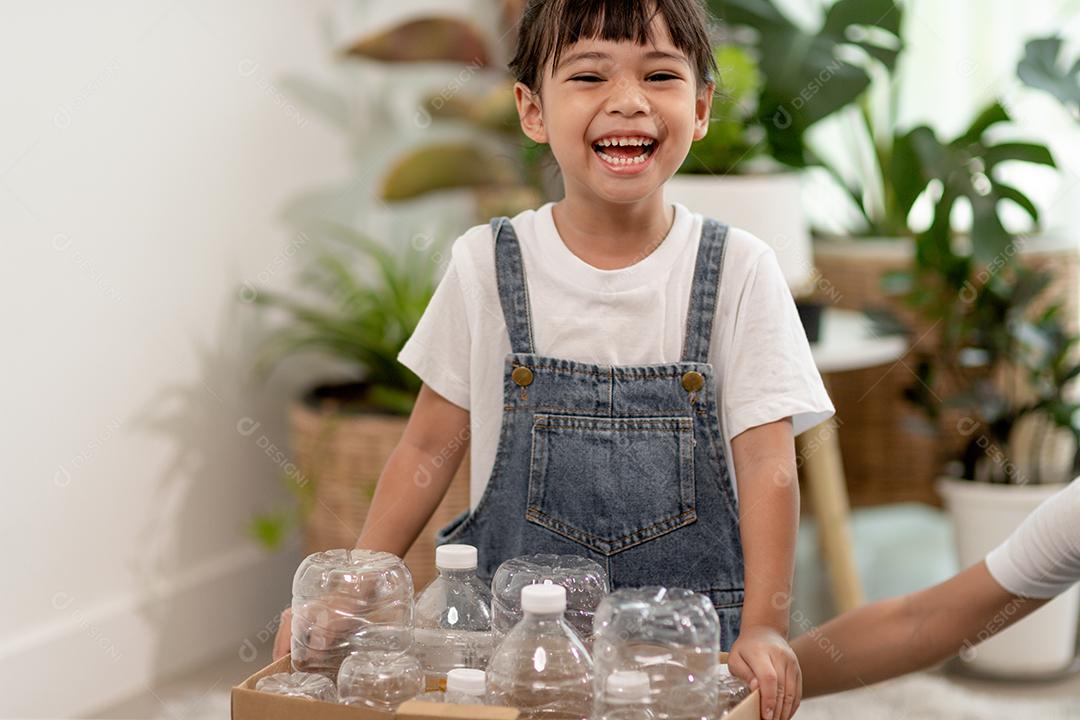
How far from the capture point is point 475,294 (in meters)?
1.19

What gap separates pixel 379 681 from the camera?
2.84ft

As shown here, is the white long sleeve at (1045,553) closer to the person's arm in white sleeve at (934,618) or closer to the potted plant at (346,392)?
the person's arm in white sleeve at (934,618)

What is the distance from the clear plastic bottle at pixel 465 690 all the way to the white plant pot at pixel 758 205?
143 centimetres

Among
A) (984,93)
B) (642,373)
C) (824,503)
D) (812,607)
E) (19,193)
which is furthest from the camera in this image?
Result: (984,93)

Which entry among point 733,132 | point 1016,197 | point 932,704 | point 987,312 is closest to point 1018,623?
point 932,704

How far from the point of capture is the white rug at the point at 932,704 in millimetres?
2098

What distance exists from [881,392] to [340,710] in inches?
95.1

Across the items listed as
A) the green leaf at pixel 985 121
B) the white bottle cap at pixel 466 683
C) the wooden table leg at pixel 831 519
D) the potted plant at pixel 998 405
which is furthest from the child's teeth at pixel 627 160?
the wooden table leg at pixel 831 519

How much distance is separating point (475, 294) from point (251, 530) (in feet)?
4.54

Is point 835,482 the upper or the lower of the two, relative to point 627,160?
lower

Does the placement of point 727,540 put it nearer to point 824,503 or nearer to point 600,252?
point 600,252

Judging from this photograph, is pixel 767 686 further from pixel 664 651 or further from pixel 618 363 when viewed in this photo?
pixel 618 363

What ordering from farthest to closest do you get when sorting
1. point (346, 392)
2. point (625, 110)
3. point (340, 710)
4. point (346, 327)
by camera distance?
point (346, 392) < point (346, 327) < point (625, 110) < point (340, 710)

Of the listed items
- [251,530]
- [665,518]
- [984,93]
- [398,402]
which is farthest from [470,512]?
[984,93]
